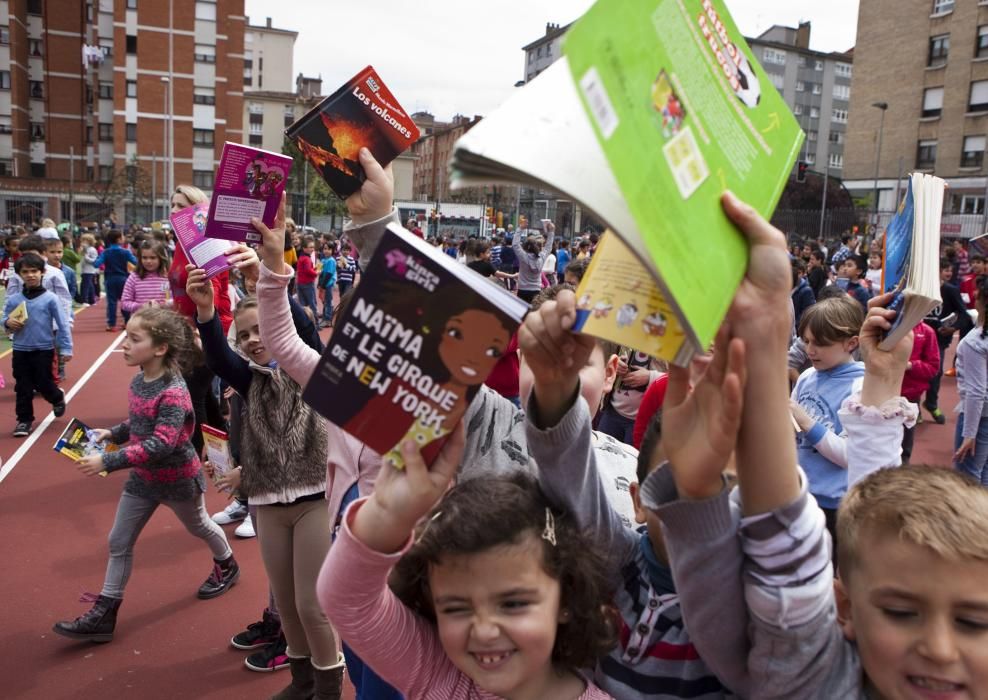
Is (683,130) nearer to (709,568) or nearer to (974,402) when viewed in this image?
(709,568)

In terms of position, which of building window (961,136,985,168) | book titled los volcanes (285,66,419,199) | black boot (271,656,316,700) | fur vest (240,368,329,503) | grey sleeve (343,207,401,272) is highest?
building window (961,136,985,168)

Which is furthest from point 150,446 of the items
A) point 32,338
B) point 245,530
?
point 32,338

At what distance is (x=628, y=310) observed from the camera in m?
1.11

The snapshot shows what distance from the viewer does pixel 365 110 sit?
2.73m

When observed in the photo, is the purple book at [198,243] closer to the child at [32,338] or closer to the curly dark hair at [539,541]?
the curly dark hair at [539,541]

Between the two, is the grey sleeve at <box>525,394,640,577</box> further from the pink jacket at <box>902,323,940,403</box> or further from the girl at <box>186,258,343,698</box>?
the pink jacket at <box>902,323,940,403</box>

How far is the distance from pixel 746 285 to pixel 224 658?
3.81 meters

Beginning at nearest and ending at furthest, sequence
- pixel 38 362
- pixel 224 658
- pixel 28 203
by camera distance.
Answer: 1. pixel 224 658
2. pixel 38 362
3. pixel 28 203

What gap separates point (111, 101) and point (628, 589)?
6388 cm

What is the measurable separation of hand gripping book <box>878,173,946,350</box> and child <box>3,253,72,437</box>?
8.13 metres

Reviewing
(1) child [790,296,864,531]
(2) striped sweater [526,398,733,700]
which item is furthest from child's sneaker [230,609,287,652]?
(2) striped sweater [526,398,733,700]

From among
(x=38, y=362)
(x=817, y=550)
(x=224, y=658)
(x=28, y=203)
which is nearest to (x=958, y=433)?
(x=224, y=658)

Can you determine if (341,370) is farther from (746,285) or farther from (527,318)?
(746,285)

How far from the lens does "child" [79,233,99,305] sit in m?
19.7
